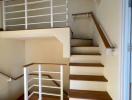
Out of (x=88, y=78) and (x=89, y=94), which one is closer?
(x=89, y=94)

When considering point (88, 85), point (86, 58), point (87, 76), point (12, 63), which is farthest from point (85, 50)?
point (12, 63)

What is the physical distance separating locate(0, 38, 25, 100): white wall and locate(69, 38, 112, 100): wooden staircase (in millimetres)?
1789

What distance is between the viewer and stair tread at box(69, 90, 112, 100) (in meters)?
2.39

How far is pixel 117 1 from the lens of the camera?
209 cm

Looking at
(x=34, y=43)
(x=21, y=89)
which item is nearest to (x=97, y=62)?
(x=34, y=43)

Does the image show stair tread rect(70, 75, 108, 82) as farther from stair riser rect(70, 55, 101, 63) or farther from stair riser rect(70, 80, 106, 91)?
stair riser rect(70, 55, 101, 63)

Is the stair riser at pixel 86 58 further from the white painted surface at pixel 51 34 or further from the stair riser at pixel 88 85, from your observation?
the stair riser at pixel 88 85

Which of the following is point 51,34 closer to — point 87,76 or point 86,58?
point 86,58

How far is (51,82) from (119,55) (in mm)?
3198

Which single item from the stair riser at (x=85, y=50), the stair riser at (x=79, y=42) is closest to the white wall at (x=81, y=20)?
the stair riser at (x=79, y=42)

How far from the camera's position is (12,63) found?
4.17 meters

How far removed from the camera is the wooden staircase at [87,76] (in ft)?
8.23

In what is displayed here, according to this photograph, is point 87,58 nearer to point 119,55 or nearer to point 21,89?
point 119,55

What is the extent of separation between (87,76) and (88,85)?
24cm
